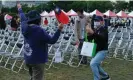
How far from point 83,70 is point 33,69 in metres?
4.77

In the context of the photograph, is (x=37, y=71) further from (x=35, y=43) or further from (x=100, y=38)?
(x=100, y=38)

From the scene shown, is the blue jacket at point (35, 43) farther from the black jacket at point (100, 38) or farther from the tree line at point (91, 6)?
the tree line at point (91, 6)

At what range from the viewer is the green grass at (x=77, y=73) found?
9836 millimetres

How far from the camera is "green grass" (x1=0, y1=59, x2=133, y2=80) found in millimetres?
9836

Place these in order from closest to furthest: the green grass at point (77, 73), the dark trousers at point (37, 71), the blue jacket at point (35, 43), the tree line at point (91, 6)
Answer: the blue jacket at point (35, 43) < the dark trousers at point (37, 71) < the green grass at point (77, 73) < the tree line at point (91, 6)

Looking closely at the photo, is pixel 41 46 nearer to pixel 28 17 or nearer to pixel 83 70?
pixel 28 17

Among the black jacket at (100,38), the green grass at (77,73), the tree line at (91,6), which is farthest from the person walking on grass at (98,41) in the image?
the tree line at (91,6)

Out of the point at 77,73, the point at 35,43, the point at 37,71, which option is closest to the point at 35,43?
the point at 35,43

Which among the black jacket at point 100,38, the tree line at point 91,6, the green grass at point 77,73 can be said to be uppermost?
the tree line at point 91,6

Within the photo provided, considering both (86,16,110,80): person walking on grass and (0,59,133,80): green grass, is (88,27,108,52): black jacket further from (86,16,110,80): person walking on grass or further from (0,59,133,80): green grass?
(0,59,133,80): green grass

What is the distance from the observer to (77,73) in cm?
1049

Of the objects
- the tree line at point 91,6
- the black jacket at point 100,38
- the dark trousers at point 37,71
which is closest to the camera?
the dark trousers at point 37,71

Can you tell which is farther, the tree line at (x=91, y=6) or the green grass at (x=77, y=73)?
the tree line at (x=91, y=6)

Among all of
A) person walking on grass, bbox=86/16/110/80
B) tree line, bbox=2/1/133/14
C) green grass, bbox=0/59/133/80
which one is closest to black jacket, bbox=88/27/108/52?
person walking on grass, bbox=86/16/110/80
